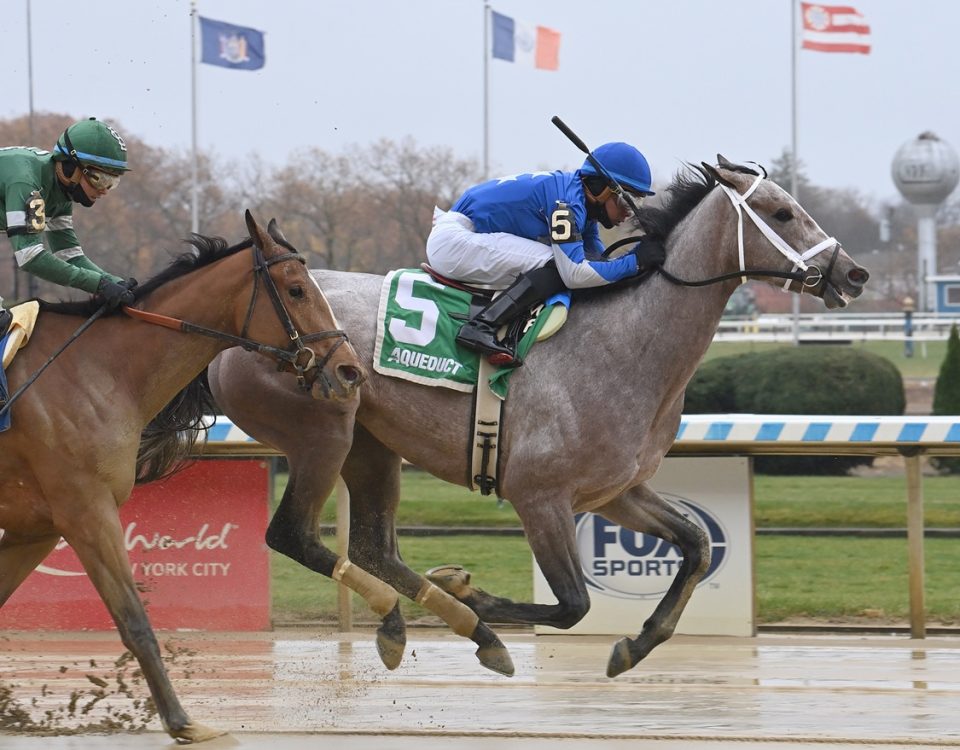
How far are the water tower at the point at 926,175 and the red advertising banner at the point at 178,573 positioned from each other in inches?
1992

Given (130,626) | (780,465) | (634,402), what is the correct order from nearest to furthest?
(130,626), (634,402), (780,465)

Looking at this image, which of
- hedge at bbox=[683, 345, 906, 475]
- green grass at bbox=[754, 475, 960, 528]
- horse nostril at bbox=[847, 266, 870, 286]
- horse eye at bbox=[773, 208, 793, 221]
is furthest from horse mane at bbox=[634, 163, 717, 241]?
hedge at bbox=[683, 345, 906, 475]

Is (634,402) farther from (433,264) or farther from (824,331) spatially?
(824,331)

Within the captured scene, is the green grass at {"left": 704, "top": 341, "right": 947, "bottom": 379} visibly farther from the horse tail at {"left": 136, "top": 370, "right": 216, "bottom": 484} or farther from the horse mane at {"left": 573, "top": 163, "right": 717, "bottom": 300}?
the horse tail at {"left": 136, "top": 370, "right": 216, "bottom": 484}

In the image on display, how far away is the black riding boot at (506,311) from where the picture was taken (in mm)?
5172

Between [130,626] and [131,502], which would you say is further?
[131,502]

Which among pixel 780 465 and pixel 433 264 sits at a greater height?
pixel 433 264

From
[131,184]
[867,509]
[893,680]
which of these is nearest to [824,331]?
[131,184]

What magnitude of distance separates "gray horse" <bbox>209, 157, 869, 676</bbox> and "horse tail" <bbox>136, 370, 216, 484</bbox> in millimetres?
141

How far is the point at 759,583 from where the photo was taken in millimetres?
8375

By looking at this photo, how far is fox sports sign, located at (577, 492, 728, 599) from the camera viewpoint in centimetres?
693

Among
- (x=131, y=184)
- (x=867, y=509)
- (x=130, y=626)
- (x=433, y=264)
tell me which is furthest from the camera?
(x=131, y=184)

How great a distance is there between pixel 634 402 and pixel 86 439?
1909mm

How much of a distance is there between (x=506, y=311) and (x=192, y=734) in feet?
6.01
